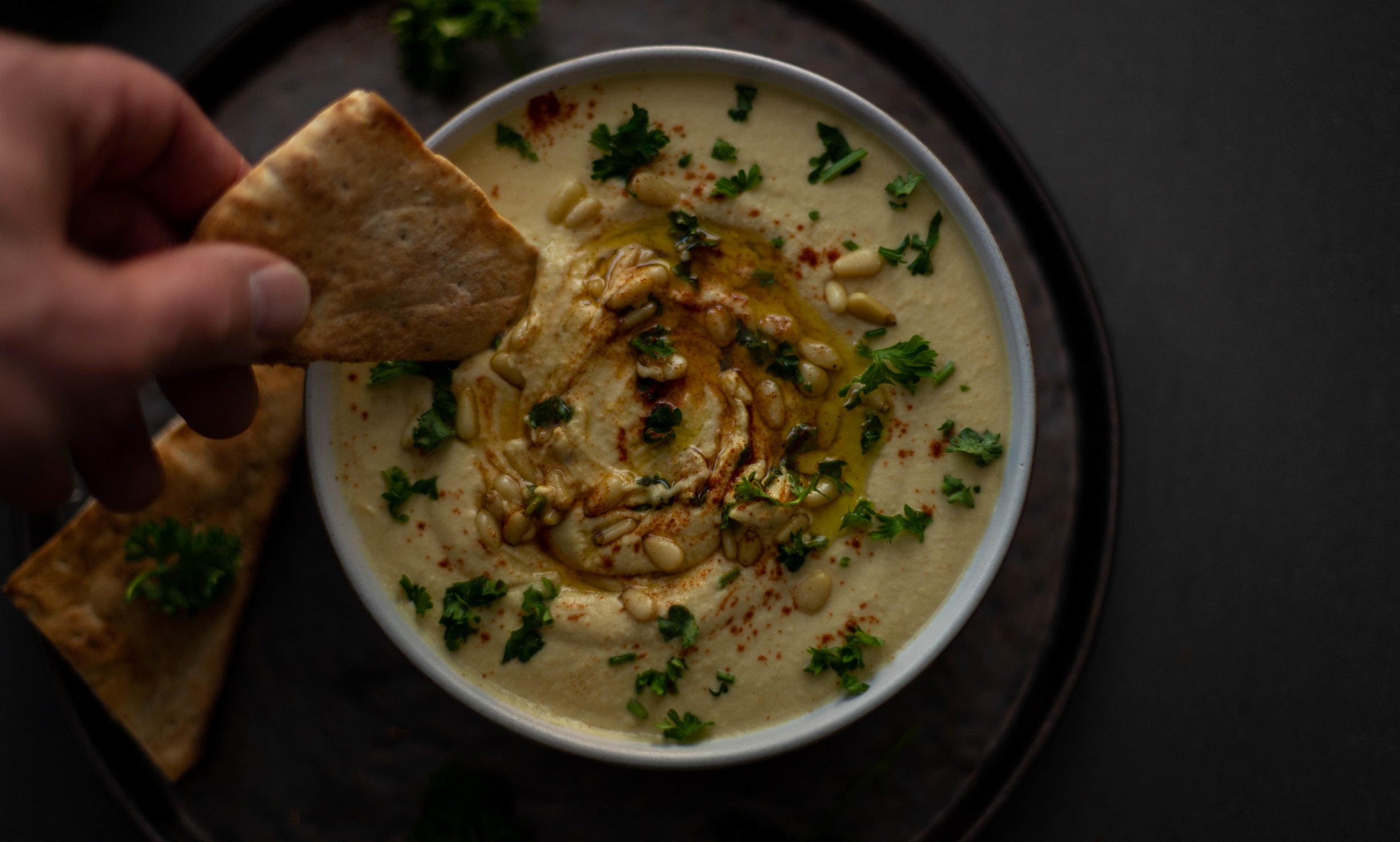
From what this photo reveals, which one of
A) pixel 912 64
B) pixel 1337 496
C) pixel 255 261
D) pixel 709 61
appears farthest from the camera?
pixel 1337 496

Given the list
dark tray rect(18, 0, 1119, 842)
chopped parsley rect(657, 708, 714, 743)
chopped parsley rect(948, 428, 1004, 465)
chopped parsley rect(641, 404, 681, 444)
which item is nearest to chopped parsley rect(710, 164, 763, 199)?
chopped parsley rect(641, 404, 681, 444)

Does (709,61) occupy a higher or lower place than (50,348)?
higher

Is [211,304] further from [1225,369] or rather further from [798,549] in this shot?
[1225,369]

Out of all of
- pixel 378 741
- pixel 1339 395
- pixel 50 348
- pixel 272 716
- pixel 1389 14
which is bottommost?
pixel 272 716

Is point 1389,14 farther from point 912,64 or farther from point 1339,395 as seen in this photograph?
point 912,64

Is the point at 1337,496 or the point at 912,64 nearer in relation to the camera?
the point at 912,64

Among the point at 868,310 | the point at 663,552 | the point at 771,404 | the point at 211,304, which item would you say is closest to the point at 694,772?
the point at 663,552

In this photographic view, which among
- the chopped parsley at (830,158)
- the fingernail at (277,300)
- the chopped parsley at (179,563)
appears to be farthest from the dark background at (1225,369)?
the fingernail at (277,300)

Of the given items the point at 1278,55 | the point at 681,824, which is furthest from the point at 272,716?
the point at 1278,55
